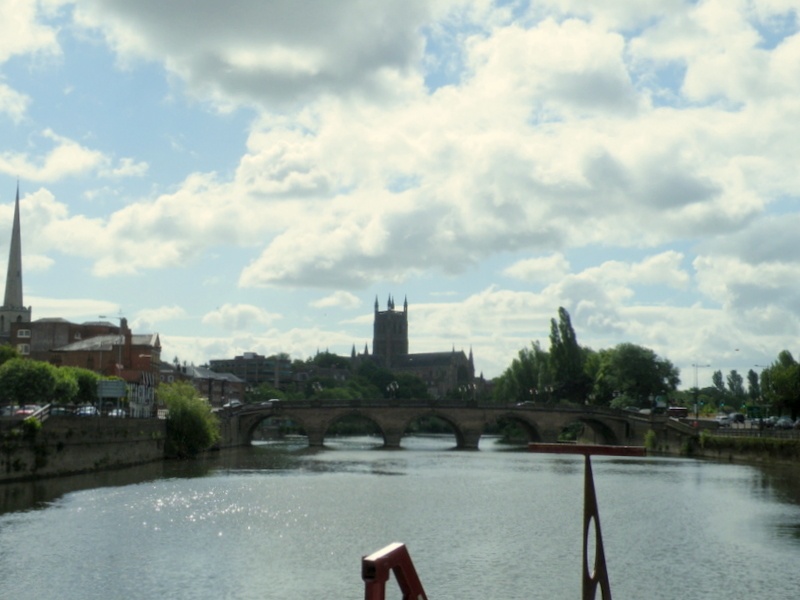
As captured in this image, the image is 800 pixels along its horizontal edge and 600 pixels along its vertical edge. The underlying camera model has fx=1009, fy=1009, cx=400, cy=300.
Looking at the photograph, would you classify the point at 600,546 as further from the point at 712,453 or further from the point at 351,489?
the point at 712,453

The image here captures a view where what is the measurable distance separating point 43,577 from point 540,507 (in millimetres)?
25625

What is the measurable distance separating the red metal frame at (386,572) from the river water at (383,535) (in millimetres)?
17632

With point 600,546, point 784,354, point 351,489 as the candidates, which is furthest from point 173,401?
point 784,354

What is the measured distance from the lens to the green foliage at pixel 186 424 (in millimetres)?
81125

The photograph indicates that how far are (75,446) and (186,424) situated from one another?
22159 millimetres

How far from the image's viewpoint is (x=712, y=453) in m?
90.3

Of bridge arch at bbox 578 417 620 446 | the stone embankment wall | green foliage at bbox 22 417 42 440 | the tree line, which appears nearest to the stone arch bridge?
bridge arch at bbox 578 417 620 446

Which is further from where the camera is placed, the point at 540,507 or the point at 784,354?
the point at 784,354

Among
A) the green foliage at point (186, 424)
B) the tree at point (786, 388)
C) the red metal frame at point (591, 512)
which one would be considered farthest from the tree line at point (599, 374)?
the red metal frame at point (591, 512)

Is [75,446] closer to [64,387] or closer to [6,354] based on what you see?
[64,387]

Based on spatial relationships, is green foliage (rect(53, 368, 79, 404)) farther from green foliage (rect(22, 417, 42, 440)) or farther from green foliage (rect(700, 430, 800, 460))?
green foliage (rect(700, 430, 800, 460))

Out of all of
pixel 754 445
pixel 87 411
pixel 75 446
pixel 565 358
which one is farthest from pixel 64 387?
pixel 565 358

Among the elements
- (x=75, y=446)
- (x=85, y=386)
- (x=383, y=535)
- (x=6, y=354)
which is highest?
(x=6, y=354)

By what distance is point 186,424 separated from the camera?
81.7 m
